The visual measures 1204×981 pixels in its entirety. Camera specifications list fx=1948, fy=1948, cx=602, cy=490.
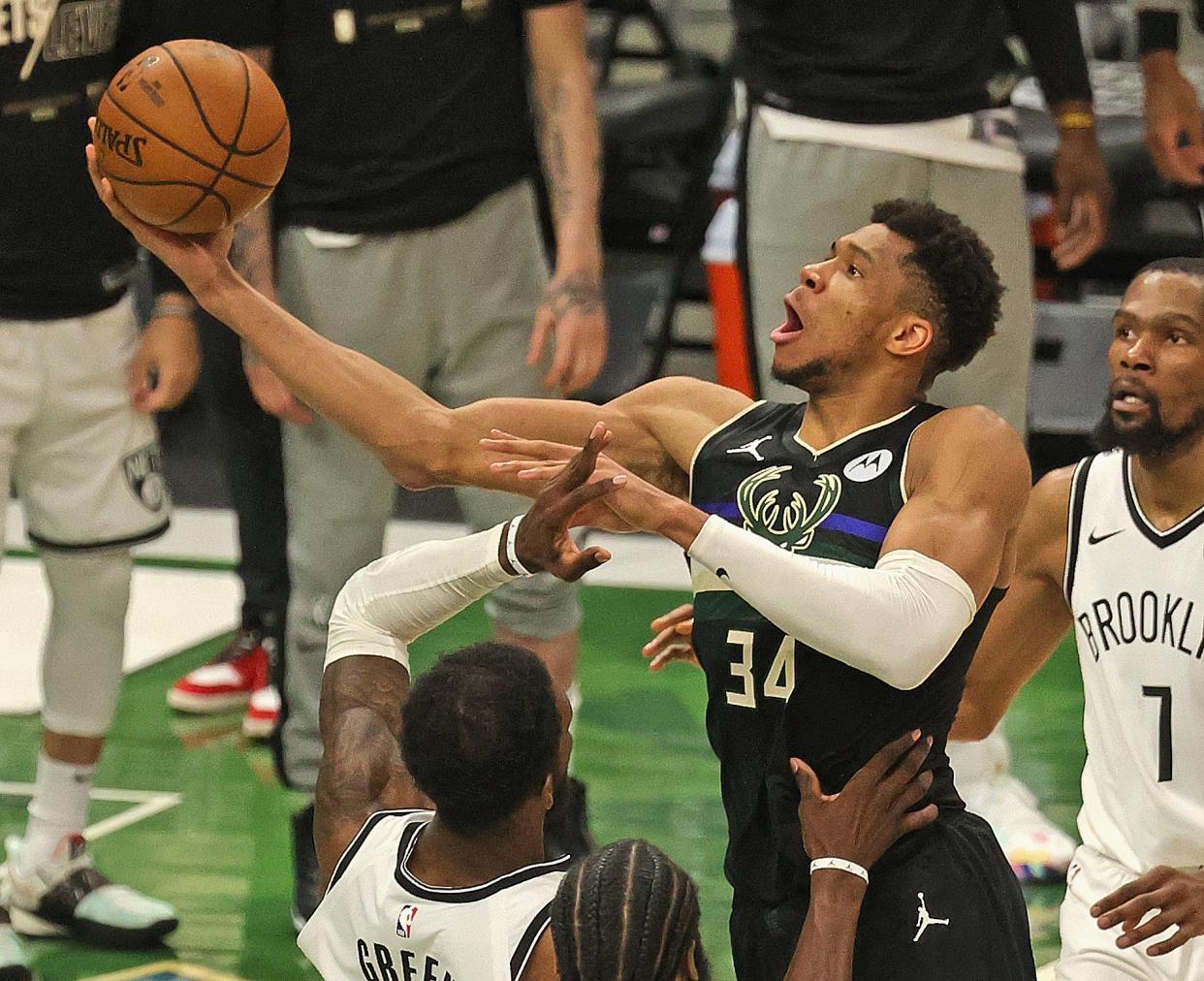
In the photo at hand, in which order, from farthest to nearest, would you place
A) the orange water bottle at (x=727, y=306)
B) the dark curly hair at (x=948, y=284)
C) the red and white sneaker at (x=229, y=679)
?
the orange water bottle at (x=727, y=306) < the red and white sneaker at (x=229, y=679) < the dark curly hair at (x=948, y=284)

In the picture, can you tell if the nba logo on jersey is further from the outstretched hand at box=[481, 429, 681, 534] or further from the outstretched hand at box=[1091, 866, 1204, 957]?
the outstretched hand at box=[1091, 866, 1204, 957]

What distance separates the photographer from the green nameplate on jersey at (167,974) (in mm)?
4129

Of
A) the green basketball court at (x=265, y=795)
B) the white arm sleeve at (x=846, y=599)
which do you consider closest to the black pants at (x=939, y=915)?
the white arm sleeve at (x=846, y=599)

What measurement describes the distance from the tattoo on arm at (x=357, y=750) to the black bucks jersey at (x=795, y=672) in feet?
1.55

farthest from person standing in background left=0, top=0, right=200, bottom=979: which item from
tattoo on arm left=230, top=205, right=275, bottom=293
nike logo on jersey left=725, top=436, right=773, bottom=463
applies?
nike logo on jersey left=725, top=436, right=773, bottom=463

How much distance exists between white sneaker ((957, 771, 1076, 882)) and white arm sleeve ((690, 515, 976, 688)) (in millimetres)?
2042

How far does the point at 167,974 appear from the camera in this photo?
13.6ft

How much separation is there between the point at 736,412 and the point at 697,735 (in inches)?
109

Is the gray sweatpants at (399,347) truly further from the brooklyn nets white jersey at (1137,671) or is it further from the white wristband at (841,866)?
the white wristband at (841,866)

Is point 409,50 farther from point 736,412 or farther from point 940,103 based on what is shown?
point 736,412

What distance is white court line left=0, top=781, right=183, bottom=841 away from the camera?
499 centimetres

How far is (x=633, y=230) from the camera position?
9.50 metres

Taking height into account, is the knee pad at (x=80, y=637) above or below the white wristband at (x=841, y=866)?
below

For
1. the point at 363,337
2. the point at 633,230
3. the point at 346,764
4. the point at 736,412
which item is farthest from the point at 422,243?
the point at 633,230
